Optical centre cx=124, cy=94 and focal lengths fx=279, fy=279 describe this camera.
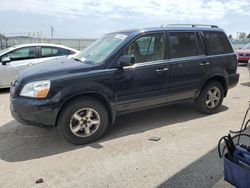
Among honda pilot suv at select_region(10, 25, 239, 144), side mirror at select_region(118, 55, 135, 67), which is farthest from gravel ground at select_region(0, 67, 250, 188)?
side mirror at select_region(118, 55, 135, 67)

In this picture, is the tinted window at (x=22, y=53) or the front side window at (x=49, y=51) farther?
the front side window at (x=49, y=51)

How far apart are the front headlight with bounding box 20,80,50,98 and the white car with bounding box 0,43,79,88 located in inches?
177

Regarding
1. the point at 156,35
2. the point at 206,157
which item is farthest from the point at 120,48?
the point at 206,157

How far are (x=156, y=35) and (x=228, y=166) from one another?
113 inches

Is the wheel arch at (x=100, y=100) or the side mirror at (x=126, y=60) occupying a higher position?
the side mirror at (x=126, y=60)

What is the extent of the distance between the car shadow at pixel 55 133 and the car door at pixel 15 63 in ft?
10.4

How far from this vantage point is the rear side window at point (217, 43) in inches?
225

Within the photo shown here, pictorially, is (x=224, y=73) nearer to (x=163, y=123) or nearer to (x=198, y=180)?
(x=163, y=123)

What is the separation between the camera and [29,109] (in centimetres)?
411

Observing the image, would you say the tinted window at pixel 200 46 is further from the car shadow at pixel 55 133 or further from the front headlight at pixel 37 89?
the front headlight at pixel 37 89

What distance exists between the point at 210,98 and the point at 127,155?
2.67 metres

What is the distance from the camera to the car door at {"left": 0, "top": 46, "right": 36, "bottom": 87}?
823 cm

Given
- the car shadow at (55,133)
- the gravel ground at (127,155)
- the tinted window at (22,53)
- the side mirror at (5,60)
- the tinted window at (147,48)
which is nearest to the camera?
the gravel ground at (127,155)

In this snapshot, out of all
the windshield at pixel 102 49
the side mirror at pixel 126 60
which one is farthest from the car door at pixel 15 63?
the side mirror at pixel 126 60
